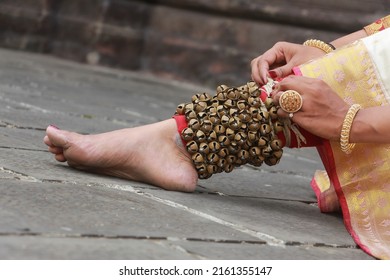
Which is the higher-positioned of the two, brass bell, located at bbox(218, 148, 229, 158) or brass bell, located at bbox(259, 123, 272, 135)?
brass bell, located at bbox(259, 123, 272, 135)

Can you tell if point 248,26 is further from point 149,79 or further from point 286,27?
point 149,79

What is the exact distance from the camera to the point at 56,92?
4.75m

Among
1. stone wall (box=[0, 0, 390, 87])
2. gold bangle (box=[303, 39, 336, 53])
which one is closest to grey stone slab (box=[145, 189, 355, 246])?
gold bangle (box=[303, 39, 336, 53])

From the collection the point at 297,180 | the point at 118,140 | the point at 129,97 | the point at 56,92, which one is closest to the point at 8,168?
the point at 118,140

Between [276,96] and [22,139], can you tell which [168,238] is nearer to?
[276,96]

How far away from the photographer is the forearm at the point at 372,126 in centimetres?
227

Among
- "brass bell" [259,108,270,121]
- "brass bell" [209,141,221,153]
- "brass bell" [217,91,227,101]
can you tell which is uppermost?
"brass bell" [217,91,227,101]

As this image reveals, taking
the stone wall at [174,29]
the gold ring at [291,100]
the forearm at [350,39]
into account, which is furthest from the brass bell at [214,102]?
the stone wall at [174,29]

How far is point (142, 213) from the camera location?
2102mm

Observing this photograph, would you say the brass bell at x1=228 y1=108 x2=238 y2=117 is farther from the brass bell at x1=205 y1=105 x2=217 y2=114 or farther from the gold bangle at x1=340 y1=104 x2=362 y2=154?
the gold bangle at x1=340 y1=104 x2=362 y2=154

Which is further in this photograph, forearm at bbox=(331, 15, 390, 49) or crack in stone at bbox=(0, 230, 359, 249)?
forearm at bbox=(331, 15, 390, 49)

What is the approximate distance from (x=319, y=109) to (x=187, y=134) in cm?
37

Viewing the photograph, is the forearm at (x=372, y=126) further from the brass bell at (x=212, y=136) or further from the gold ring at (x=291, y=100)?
the brass bell at (x=212, y=136)

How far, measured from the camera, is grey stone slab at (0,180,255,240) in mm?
1836
